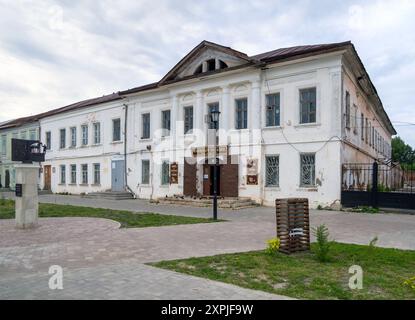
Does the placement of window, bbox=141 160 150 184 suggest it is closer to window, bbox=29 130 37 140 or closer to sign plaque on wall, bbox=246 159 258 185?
sign plaque on wall, bbox=246 159 258 185

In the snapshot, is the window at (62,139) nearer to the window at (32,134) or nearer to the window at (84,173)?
the window at (84,173)

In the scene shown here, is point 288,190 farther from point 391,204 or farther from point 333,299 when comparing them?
point 333,299

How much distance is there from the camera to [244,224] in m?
12.7

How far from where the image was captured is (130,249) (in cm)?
816

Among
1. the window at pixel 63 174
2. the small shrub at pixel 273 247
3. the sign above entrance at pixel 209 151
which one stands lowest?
the small shrub at pixel 273 247

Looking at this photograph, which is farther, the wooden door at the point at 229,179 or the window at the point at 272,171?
the wooden door at the point at 229,179

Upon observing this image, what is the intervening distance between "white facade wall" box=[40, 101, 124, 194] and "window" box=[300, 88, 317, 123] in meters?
13.8

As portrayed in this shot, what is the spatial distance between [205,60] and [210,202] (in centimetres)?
842

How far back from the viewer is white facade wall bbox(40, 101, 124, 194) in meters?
28.8

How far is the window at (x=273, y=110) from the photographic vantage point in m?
20.2

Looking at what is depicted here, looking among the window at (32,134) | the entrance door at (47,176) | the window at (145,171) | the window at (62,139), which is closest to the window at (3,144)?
the window at (32,134)

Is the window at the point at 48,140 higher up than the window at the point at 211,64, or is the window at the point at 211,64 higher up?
the window at the point at 211,64

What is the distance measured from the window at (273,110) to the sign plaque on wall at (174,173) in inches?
255
